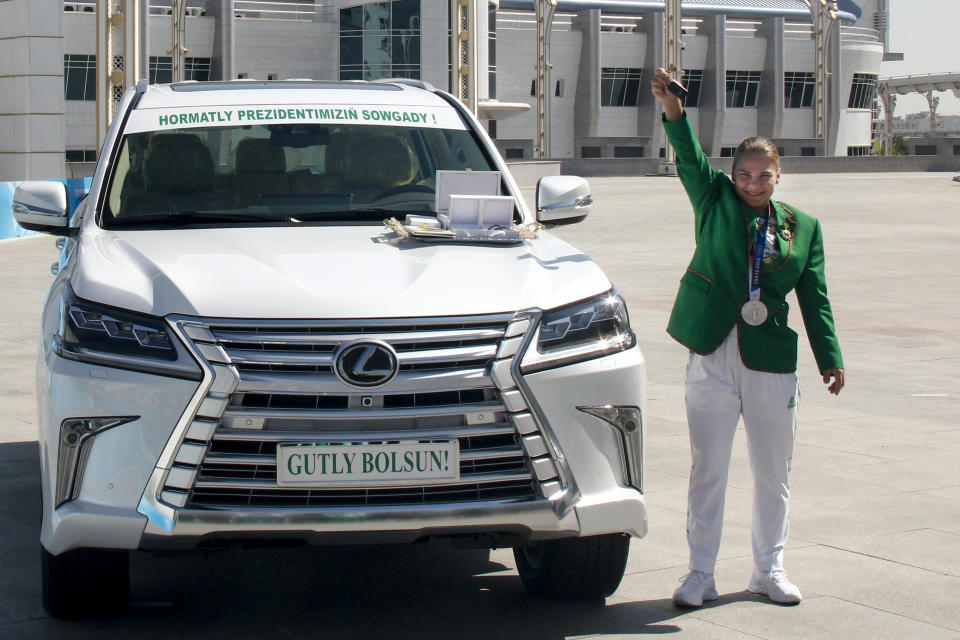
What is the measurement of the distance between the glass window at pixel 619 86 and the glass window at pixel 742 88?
7.33 metres

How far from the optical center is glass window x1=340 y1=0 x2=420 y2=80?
75500mm

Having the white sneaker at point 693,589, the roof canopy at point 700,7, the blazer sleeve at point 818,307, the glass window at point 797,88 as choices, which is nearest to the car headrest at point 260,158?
the blazer sleeve at point 818,307

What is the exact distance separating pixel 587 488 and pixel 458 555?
151 centimetres

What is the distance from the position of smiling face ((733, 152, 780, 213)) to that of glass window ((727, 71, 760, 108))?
311ft

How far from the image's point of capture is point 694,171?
16.7 ft

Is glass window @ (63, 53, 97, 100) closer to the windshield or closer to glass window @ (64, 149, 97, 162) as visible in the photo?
glass window @ (64, 149, 97, 162)

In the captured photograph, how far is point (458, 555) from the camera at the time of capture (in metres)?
5.75

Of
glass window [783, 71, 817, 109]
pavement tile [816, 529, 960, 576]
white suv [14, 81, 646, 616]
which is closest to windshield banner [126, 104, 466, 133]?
white suv [14, 81, 646, 616]

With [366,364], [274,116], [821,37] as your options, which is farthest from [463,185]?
[821,37]

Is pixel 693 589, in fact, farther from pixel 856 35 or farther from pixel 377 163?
pixel 856 35

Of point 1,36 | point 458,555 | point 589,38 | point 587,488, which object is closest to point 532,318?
point 587,488

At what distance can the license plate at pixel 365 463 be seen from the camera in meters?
4.12

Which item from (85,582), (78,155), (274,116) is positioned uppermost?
(274,116)

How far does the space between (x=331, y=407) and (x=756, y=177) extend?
1813 mm
